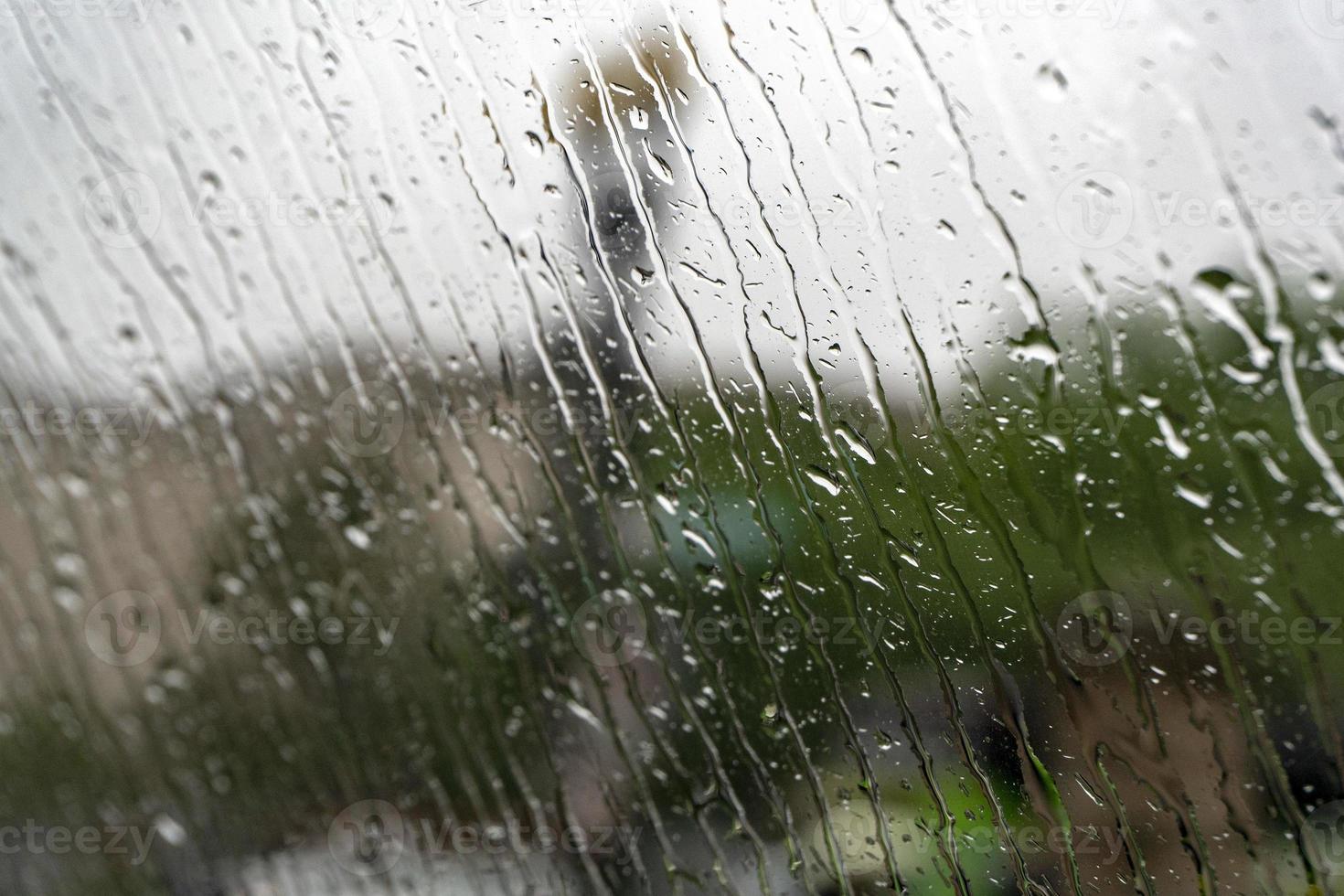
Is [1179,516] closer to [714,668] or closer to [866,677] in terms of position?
[866,677]

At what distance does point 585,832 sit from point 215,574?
56 centimetres

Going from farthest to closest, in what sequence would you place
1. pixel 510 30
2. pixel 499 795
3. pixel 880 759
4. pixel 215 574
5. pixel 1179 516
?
pixel 215 574, pixel 499 795, pixel 510 30, pixel 880 759, pixel 1179 516

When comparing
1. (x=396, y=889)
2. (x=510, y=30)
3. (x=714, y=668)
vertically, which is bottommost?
(x=396, y=889)

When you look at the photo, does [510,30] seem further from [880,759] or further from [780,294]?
[880,759]

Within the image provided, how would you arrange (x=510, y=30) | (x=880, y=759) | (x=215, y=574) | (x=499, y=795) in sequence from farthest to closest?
(x=215, y=574), (x=499, y=795), (x=510, y=30), (x=880, y=759)

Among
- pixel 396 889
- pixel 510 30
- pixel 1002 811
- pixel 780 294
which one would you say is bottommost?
pixel 396 889

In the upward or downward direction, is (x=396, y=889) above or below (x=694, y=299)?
below

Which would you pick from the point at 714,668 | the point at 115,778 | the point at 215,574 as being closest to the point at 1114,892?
the point at 714,668

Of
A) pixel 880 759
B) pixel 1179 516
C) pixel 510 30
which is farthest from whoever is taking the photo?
pixel 510 30

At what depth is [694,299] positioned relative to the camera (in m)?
0.74

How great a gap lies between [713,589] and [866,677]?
15 centimetres

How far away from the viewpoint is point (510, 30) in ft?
2.56

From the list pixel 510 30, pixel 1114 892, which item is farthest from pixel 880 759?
pixel 510 30

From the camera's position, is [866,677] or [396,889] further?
[396,889]
